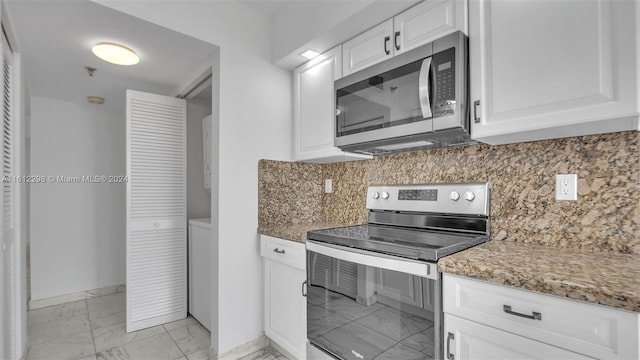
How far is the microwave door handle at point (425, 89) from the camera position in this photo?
4.89 feet

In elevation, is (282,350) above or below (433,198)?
below

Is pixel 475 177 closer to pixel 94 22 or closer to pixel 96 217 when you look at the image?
pixel 94 22

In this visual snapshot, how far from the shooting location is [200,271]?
266 centimetres

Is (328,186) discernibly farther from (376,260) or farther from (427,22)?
(427,22)

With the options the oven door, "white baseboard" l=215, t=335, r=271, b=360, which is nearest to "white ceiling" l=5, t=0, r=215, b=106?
the oven door

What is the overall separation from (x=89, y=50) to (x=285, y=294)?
7.15 feet

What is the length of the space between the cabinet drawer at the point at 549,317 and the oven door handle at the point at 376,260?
10cm

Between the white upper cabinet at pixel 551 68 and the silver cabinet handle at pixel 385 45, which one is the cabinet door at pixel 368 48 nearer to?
the silver cabinet handle at pixel 385 45

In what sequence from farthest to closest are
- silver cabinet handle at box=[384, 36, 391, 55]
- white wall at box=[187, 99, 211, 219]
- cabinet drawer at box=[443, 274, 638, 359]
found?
1. white wall at box=[187, 99, 211, 219]
2. silver cabinet handle at box=[384, 36, 391, 55]
3. cabinet drawer at box=[443, 274, 638, 359]

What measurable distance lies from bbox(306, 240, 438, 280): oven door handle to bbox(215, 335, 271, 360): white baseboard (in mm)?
922

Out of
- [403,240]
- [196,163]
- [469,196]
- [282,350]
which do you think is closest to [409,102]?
[469,196]

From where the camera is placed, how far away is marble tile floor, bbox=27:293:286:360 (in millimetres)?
2199

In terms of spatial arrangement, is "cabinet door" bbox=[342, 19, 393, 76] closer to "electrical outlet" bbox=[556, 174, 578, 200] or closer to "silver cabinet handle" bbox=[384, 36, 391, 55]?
"silver cabinet handle" bbox=[384, 36, 391, 55]

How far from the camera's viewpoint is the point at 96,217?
351 cm
